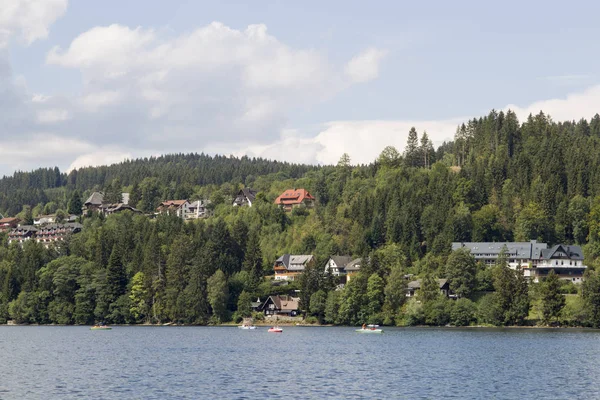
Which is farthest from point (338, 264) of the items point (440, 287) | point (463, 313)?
point (463, 313)

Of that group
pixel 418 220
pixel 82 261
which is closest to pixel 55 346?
pixel 82 261

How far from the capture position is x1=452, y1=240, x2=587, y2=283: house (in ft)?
570

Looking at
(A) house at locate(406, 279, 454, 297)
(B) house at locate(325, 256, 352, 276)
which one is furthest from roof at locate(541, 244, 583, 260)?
(B) house at locate(325, 256, 352, 276)

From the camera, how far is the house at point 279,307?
172 m

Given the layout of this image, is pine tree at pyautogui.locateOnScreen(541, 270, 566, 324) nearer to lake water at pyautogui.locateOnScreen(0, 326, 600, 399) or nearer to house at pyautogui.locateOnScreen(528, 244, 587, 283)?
lake water at pyautogui.locateOnScreen(0, 326, 600, 399)

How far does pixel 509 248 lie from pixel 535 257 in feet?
A: 19.6

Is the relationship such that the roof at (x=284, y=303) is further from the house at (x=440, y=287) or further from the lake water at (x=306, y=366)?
the lake water at (x=306, y=366)

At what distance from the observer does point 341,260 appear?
197500mm

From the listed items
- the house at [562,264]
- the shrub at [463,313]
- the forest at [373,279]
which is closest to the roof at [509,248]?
the house at [562,264]

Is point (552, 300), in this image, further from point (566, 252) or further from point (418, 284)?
point (566, 252)

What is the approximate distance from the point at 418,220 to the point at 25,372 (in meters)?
129

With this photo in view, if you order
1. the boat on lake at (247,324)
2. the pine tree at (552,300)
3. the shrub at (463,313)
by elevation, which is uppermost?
the pine tree at (552,300)

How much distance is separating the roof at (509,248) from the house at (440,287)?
18.4m

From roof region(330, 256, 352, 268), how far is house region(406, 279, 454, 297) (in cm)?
3219
